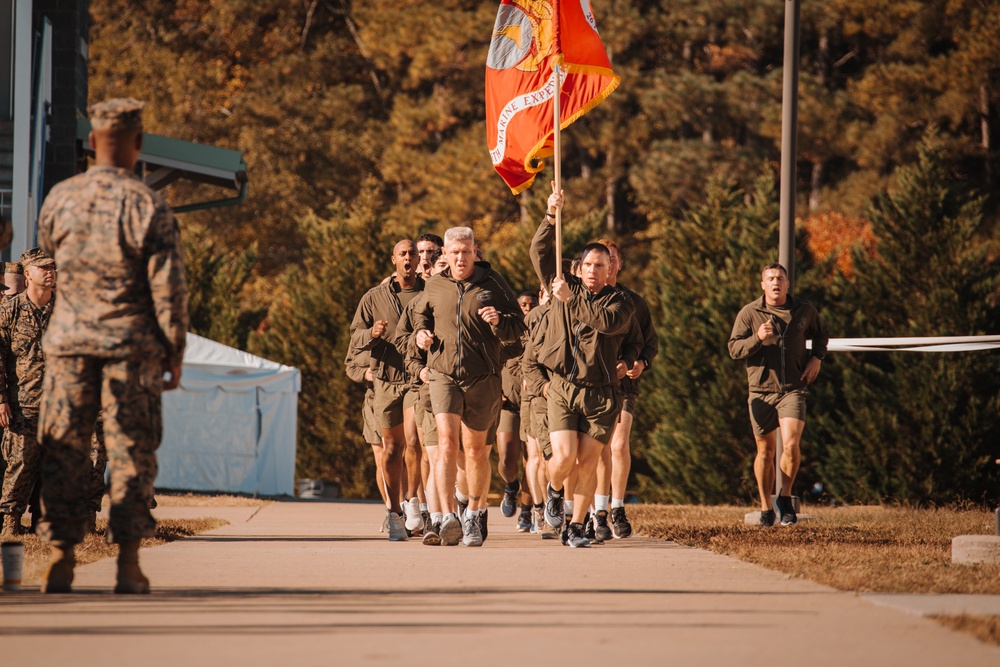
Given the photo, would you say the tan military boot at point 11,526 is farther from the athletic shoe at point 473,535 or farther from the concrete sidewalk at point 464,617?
the athletic shoe at point 473,535

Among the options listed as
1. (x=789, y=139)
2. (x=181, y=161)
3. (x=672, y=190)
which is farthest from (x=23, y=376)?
(x=672, y=190)

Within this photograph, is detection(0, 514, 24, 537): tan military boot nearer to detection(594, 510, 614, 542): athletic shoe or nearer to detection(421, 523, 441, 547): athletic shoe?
detection(421, 523, 441, 547): athletic shoe

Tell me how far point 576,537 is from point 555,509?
51 cm

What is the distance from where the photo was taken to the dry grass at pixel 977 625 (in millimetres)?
6039

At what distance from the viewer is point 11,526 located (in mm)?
11523

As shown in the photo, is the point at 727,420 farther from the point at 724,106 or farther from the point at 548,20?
the point at 724,106

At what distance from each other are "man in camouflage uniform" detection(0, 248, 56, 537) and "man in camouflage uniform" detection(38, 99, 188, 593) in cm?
425

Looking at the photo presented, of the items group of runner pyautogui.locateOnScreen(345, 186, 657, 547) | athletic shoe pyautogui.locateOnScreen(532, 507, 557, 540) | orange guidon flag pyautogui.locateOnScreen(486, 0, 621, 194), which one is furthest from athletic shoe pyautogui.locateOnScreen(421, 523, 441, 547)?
orange guidon flag pyautogui.locateOnScreen(486, 0, 621, 194)

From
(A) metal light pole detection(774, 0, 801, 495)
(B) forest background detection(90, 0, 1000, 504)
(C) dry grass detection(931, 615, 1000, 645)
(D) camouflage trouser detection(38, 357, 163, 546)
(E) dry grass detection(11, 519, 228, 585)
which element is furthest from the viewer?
(B) forest background detection(90, 0, 1000, 504)

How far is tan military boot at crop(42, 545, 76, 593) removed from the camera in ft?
23.5

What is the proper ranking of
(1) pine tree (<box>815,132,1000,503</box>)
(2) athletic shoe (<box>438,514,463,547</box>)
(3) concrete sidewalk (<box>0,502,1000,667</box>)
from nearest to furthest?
(3) concrete sidewalk (<box>0,502,1000,667</box>) → (2) athletic shoe (<box>438,514,463,547</box>) → (1) pine tree (<box>815,132,1000,503</box>)

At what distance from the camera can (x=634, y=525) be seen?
44.4ft

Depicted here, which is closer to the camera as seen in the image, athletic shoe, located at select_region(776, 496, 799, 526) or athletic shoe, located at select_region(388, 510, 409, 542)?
athletic shoe, located at select_region(388, 510, 409, 542)

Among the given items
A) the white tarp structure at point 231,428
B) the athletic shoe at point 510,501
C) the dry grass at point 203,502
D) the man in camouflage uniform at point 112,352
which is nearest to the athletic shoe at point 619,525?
the athletic shoe at point 510,501
